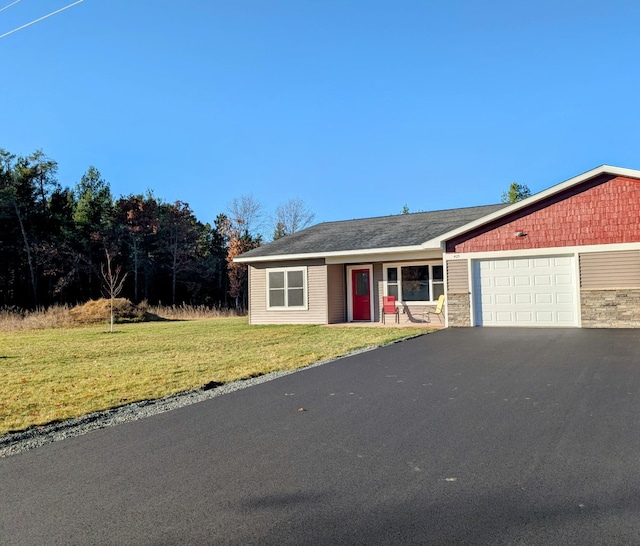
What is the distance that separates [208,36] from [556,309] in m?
12.1

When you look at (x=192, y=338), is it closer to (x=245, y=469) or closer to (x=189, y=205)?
(x=245, y=469)

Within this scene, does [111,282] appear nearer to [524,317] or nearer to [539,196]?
[524,317]

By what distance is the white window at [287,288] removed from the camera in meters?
17.6

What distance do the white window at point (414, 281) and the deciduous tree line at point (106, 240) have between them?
1972 cm

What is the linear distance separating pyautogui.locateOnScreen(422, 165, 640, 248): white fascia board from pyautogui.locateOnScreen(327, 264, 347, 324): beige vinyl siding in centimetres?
380

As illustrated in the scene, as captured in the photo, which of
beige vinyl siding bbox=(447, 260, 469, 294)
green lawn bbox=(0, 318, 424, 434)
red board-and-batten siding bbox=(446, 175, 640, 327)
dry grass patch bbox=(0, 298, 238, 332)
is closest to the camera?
green lawn bbox=(0, 318, 424, 434)

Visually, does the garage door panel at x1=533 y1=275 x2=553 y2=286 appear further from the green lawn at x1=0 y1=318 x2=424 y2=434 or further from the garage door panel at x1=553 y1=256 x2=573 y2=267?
the green lawn at x1=0 y1=318 x2=424 y2=434

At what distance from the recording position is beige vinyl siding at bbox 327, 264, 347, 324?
1722 centimetres

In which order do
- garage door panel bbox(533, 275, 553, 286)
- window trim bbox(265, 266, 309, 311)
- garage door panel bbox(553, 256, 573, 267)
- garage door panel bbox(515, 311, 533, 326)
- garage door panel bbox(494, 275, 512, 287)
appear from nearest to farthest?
garage door panel bbox(553, 256, 573, 267), garage door panel bbox(533, 275, 553, 286), garage door panel bbox(515, 311, 533, 326), garage door panel bbox(494, 275, 512, 287), window trim bbox(265, 266, 309, 311)

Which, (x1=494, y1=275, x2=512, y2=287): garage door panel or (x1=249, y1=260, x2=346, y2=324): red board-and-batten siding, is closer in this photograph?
(x1=494, y1=275, x2=512, y2=287): garage door panel

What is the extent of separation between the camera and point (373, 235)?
1742 cm

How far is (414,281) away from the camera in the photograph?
16.5 meters

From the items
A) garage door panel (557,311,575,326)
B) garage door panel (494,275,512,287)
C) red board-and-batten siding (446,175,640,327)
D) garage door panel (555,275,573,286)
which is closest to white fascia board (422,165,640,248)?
red board-and-batten siding (446,175,640,327)

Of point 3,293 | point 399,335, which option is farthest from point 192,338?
point 3,293
